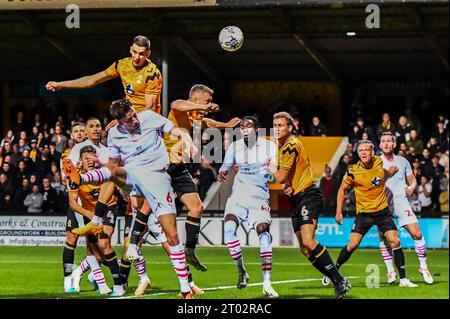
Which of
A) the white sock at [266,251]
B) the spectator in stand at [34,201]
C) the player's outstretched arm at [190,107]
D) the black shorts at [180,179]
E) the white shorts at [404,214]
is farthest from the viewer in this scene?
the spectator in stand at [34,201]

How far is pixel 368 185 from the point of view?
578 inches

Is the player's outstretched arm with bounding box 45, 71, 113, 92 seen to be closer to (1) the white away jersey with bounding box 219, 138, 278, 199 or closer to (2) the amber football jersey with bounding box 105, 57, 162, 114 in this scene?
(2) the amber football jersey with bounding box 105, 57, 162, 114

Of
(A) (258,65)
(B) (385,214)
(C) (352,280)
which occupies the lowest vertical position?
(C) (352,280)

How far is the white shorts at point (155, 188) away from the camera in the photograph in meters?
11.3

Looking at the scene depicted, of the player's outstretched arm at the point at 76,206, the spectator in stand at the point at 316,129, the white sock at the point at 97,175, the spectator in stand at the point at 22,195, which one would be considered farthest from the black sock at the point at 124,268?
the spectator in stand at the point at 316,129

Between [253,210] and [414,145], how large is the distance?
10.6m

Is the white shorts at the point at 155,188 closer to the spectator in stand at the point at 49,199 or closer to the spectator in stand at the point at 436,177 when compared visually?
the spectator in stand at the point at 49,199

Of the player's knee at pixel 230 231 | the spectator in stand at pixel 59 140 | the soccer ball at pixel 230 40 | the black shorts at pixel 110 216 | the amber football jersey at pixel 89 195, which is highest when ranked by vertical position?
the soccer ball at pixel 230 40

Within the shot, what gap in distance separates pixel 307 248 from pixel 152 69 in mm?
2760

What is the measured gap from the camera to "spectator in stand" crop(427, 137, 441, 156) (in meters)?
23.5

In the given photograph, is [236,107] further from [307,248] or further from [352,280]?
[307,248]

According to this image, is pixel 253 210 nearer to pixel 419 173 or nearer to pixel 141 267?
pixel 141 267

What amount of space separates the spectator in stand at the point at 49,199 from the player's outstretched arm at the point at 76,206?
5859mm
